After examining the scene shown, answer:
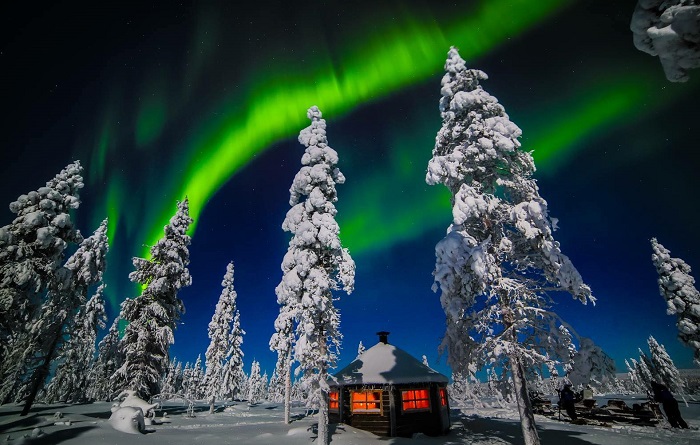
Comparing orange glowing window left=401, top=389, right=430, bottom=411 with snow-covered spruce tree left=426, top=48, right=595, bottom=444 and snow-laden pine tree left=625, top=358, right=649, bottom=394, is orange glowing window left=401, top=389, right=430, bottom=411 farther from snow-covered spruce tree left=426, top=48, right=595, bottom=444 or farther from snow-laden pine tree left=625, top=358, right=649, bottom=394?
snow-laden pine tree left=625, top=358, right=649, bottom=394

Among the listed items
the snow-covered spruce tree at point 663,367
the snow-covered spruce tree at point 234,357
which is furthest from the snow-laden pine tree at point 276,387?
the snow-covered spruce tree at point 663,367

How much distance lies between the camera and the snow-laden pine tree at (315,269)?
46.5 ft

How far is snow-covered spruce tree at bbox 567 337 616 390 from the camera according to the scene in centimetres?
1022

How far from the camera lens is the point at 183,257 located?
2452 centimetres

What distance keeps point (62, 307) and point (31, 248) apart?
8128 millimetres

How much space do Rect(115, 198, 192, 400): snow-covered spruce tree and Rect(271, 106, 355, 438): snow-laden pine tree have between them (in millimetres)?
10901

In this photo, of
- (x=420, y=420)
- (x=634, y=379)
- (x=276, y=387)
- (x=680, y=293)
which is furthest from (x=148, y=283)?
(x=634, y=379)

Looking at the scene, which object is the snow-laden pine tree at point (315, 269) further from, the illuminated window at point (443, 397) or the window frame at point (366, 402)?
the illuminated window at point (443, 397)

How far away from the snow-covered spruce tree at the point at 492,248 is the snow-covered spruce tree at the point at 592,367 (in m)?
0.60

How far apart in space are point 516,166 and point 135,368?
86.9 feet

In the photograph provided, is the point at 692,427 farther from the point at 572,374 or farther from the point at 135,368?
the point at 135,368

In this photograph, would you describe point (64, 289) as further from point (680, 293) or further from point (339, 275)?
point (680, 293)

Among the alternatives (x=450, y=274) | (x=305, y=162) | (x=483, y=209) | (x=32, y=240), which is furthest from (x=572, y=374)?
(x=32, y=240)

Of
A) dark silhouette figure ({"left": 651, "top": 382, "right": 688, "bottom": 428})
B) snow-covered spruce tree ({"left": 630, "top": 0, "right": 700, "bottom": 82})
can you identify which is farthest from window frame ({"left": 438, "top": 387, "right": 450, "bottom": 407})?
snow-covered spruce tree ({"left": 630, "top": 0, "right": 700, "bottom": 82})
